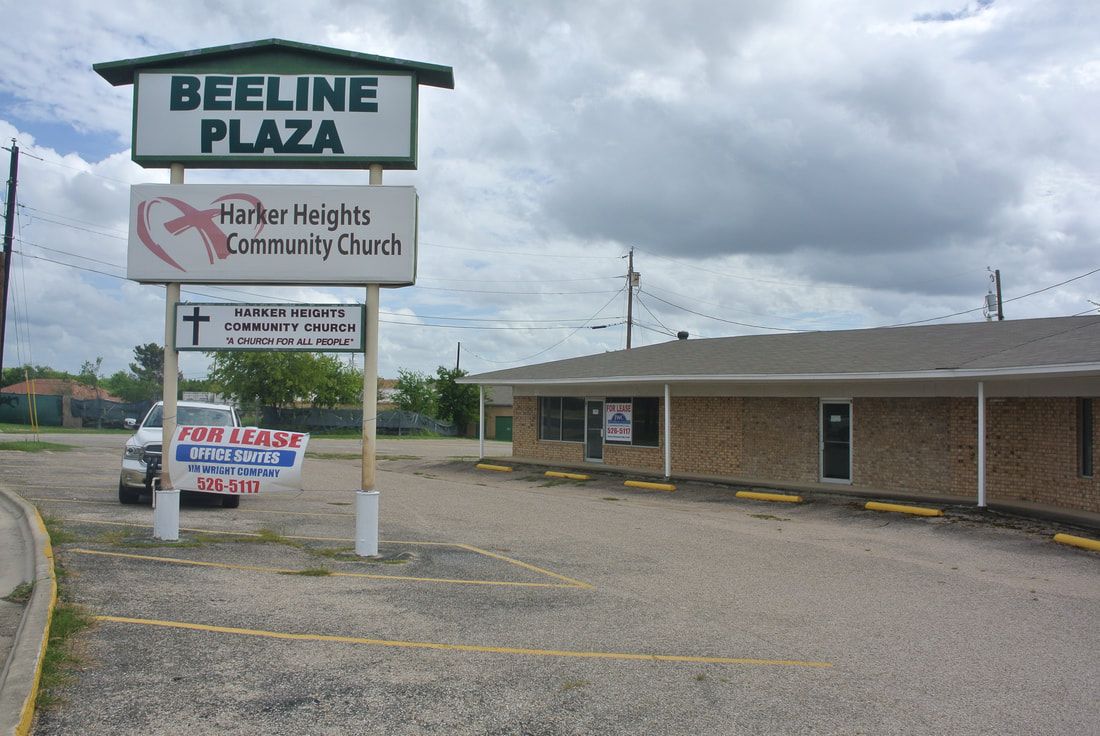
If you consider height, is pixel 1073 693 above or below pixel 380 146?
below

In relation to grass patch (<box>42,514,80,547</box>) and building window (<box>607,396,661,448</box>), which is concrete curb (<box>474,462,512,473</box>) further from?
grass patch (<box>42,514,80,547</box>)

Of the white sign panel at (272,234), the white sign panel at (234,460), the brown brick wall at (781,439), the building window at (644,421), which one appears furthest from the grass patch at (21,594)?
the building window at (644,421)

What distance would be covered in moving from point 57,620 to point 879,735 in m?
5.58

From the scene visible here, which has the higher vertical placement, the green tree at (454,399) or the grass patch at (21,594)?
the green tree at (454,399)

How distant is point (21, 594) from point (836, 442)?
1556cm

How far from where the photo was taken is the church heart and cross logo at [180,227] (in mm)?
10398

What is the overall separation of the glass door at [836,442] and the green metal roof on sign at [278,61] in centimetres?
1178

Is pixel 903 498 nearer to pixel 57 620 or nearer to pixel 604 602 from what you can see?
pixel 604 602

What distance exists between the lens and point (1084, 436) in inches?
560

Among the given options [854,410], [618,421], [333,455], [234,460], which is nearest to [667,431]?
[618,421]

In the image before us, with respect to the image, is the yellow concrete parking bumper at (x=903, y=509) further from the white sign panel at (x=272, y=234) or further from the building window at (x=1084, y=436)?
the white sign panel at (x=272, y=234)

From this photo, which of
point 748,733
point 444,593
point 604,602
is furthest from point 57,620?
point 748,733

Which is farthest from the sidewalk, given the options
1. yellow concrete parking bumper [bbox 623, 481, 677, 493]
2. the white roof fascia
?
the white roof fascia

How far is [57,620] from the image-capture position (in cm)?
625
